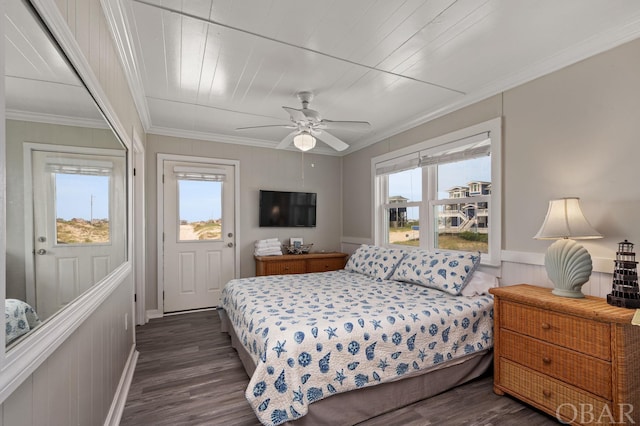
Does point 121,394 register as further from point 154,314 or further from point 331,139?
point 331,139

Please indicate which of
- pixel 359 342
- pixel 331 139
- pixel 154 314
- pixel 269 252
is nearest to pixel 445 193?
pixel 331 139

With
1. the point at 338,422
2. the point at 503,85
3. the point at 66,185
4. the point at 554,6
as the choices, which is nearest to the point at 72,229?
the point at 66,185

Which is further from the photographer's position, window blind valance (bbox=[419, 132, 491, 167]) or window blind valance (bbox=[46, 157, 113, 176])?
window blind valance (bbox=[419, 132, 491, 167])

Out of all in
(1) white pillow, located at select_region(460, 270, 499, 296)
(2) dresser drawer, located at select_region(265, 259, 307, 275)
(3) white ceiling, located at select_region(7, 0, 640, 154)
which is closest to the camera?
(3) white ceiling, located at select_region(7, 0, 640, 154)

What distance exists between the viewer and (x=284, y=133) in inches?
170

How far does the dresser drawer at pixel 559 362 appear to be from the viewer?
172 cm

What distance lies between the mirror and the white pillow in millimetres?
2643


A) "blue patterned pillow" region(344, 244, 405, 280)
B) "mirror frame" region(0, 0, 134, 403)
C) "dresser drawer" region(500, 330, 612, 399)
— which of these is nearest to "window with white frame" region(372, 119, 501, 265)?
"blue patterned pillow" region(344, 244, 405, 280)

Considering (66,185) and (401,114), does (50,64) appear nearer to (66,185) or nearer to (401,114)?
(66,185)

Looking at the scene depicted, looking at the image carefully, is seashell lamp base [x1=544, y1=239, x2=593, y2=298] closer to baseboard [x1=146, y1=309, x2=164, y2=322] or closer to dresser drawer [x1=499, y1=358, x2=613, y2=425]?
dresser drawer [x1=499, y1=358, x2=613, y2=425]

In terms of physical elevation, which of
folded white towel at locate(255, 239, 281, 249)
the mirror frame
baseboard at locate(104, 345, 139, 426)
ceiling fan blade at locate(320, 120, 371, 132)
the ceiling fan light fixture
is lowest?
baseboard at locate(104, 345, 139, 426)

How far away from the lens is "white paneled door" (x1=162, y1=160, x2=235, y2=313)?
4172 millimetres

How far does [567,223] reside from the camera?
6.75 ft

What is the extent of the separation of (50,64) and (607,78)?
3.05 meters
